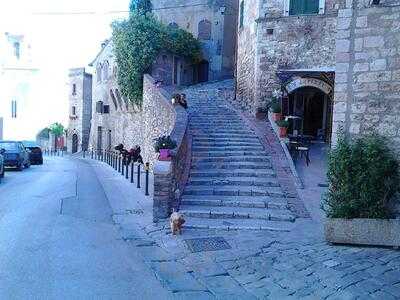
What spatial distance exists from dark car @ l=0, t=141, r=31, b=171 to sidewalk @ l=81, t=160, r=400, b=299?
43.9ft

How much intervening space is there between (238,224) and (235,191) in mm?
1915

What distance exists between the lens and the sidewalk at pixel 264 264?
5250 millimetres

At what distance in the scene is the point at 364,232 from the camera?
23.1ft

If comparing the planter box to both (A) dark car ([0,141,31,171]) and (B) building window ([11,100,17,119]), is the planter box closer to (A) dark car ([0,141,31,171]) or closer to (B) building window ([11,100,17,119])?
(A) dark car ([0,141,31,171])

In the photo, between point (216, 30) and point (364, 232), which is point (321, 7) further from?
point (216, 30)

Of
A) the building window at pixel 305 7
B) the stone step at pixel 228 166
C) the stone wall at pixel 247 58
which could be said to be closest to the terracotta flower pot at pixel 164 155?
the stone step at pixel 228 166

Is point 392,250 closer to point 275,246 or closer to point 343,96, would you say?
point 275,246

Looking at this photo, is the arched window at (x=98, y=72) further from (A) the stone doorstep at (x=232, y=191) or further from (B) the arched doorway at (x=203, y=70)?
(A) the stone doorstep at (x=232, y=191)

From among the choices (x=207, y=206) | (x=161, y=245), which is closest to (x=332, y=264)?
(x=161, y=245)

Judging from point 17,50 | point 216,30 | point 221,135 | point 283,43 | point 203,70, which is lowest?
point 221,135

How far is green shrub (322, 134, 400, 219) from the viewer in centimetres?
689

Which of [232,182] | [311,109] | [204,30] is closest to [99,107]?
[204,30]

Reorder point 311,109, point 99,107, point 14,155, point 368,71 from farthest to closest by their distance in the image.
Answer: point 99,107, point 14,155, point 311,109, point 368,71

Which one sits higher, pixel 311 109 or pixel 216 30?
pixel 216 30
